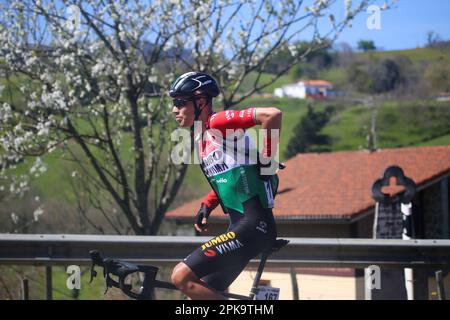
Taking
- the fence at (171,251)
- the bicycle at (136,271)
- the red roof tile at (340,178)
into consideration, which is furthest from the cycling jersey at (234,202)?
the red roof tile at (340,178)

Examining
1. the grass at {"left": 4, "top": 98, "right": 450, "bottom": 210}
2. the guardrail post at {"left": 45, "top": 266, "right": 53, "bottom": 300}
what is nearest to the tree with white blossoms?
the grass at {"left": 4, "top": 98, "right": 450, "bottom": 210}

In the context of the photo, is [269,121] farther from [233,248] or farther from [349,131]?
[349,131]

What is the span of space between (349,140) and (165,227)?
27344 millimetres

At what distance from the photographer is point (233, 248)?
4539 millimetres

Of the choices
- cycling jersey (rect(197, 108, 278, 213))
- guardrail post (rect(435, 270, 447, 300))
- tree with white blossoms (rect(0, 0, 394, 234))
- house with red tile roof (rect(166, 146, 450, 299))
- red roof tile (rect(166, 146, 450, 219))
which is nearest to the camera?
cycling jersey (rect(197, 108, 278, 213))

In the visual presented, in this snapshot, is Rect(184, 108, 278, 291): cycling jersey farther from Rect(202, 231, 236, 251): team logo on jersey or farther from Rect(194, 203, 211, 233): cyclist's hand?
Rect(194, 203, 211, 233): cyclist's hand

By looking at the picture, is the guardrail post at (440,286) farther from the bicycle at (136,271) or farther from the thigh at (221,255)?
the thigh at (221,255)

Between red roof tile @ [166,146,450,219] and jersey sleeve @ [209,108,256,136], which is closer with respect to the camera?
jersey sleeve @ [209,108,256,136]

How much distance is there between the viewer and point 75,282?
6566 millimetres

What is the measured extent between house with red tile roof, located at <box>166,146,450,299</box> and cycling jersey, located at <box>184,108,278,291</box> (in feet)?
29.0

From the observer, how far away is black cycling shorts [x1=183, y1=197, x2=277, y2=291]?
14.8 feet

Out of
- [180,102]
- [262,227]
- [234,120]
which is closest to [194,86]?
[180,102]

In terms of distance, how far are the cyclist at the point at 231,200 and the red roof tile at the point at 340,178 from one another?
598 inches

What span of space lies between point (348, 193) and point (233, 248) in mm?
19274
